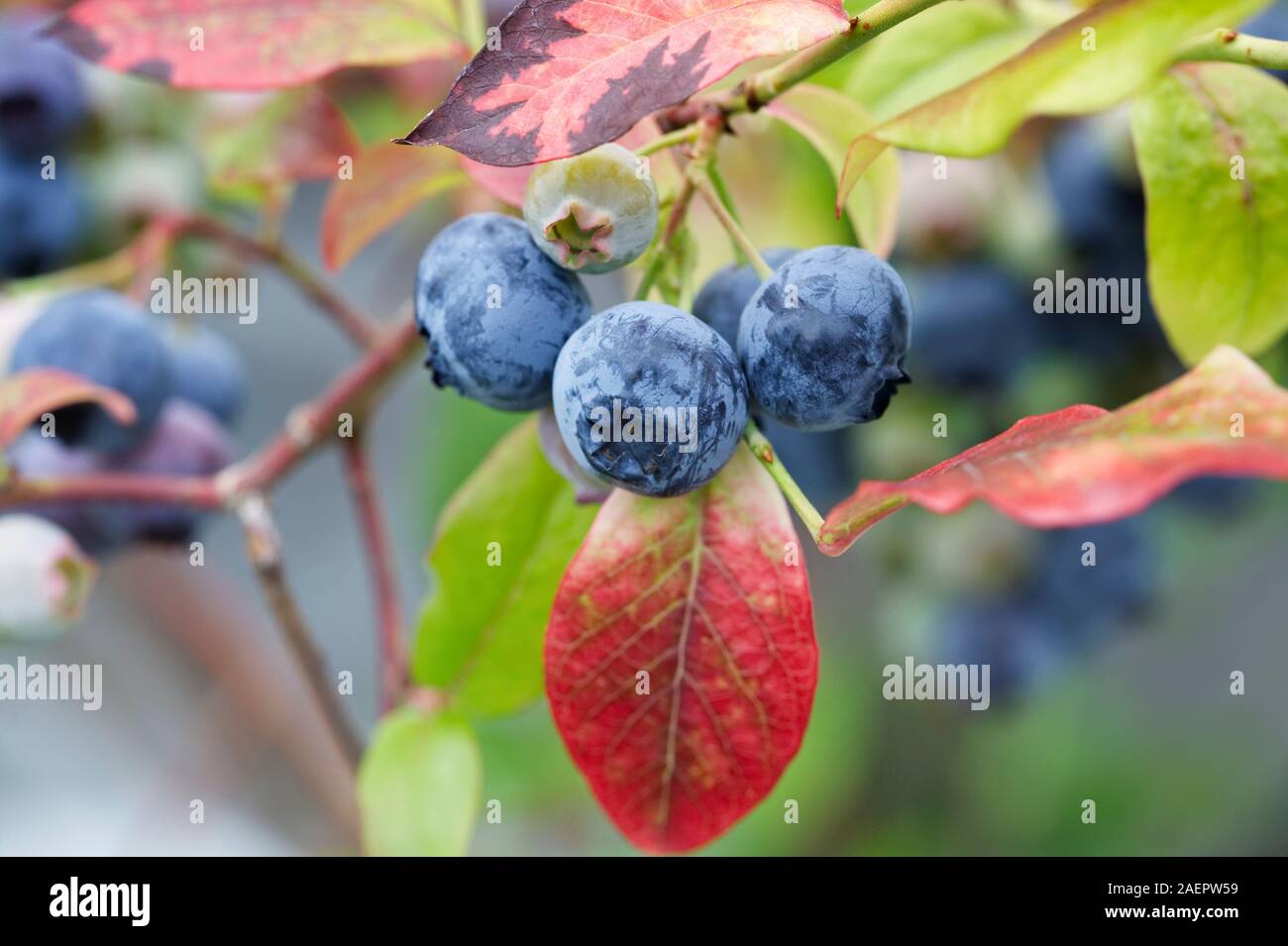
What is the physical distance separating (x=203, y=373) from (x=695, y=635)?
0.57 metres

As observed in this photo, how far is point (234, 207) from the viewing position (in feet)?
3.45

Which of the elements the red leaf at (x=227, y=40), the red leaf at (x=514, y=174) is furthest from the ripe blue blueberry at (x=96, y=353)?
the red leaf at (x=514, y=174)

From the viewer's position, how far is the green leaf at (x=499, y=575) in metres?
0.62

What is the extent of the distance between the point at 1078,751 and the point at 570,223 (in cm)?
122

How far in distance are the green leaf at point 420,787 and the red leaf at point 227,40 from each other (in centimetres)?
37

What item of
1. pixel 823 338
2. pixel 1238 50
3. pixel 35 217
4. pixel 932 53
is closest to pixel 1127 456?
pixel 823 338

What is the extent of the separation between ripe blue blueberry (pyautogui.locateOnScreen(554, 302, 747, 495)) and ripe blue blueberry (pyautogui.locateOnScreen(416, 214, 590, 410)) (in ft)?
0.09

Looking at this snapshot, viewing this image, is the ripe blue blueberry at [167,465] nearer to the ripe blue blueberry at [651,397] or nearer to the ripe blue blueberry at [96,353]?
the ripe blue blueberry at [96,353]

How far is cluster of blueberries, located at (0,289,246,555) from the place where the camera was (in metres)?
0.76

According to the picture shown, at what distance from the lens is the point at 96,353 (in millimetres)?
750

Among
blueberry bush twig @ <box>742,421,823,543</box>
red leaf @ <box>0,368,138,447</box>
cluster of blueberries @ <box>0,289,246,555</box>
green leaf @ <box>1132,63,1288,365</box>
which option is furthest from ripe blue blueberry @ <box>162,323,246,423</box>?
green leaf @ <box>1132,63,1288,365</box>

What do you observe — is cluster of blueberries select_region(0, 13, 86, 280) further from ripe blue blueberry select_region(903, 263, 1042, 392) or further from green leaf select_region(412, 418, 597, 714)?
ripe blue blueberry select_region(903, 263, 1042, 392)

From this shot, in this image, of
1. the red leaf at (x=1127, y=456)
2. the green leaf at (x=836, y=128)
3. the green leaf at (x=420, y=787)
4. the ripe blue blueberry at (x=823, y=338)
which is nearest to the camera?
the red leaf at (x=1127, y=456)
